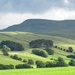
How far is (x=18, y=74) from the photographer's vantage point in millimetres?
56000

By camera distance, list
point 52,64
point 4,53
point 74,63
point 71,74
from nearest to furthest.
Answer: point 71,74 < point 52,64 < point 74,63 < point 4,53

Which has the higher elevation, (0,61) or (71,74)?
(71,74)

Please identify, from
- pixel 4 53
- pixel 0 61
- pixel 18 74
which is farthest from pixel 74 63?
pixel 18 74

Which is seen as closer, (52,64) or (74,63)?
(52,64)

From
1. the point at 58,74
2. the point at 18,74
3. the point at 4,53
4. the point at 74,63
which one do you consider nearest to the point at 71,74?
the point at 58,74

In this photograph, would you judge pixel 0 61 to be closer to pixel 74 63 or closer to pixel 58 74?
pixel 74 63

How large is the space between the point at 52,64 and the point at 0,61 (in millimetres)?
51464

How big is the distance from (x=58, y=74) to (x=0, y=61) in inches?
4153

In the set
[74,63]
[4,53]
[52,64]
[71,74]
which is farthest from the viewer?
[4,53]

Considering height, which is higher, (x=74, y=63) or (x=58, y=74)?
(x=58, y=74)

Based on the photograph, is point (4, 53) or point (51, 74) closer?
point (51, 74)

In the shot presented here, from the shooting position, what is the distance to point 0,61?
157250 mm

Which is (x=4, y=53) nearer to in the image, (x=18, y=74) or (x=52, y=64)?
(x=52, y=64)

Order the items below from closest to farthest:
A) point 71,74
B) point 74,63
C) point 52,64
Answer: point 71,74 < point 52,64 < point 74,63
